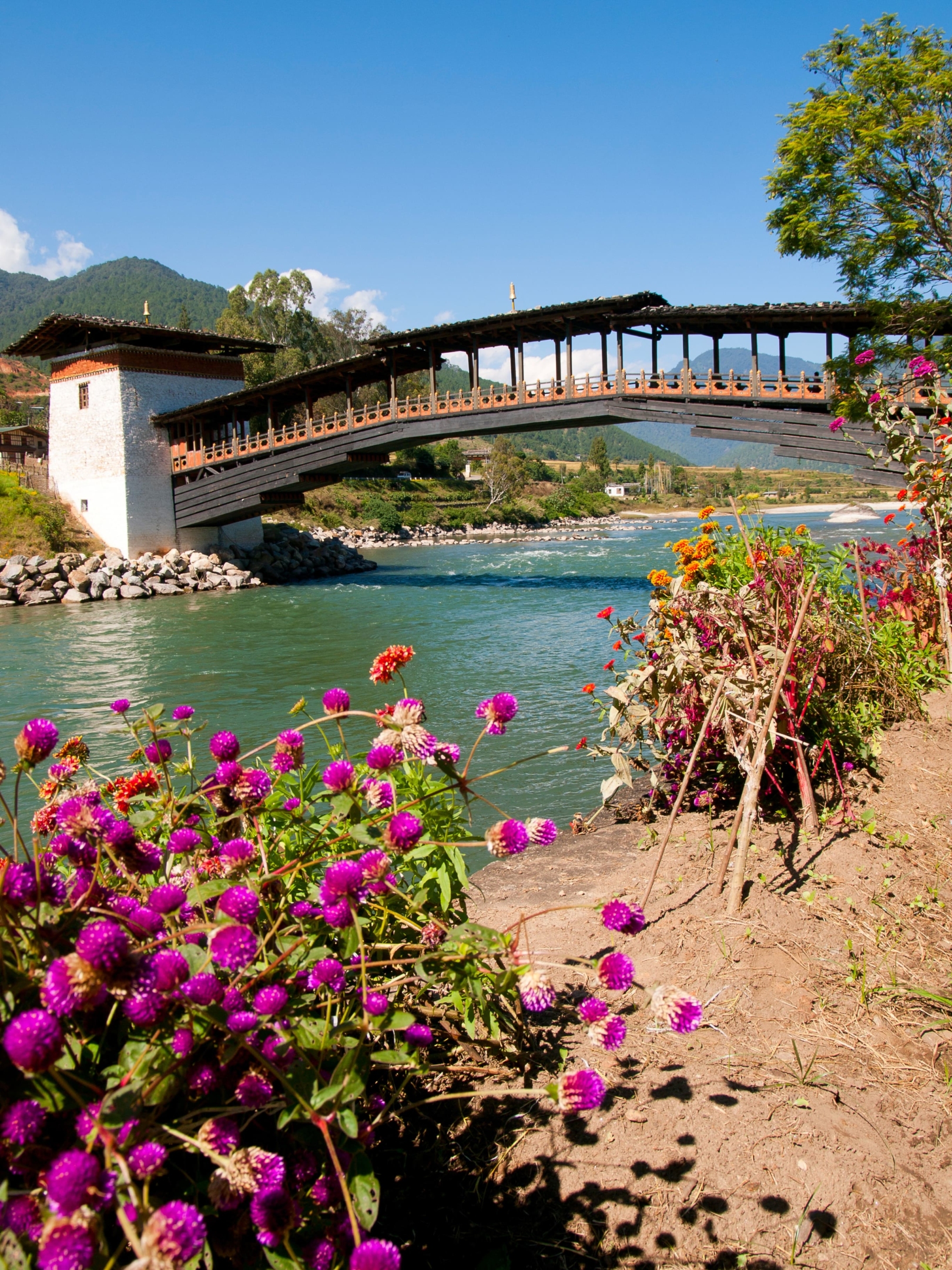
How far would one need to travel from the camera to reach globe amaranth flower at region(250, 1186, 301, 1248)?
1.11m

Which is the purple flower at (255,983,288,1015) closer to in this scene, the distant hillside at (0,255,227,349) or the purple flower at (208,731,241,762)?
the purple flower at (208,731,241,762)

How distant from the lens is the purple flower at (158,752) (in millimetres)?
2162

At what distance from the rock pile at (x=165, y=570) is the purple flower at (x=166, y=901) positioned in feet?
72.6

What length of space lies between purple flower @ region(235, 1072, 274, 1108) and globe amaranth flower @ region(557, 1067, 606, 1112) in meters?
0.44

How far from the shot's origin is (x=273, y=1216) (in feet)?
3.69

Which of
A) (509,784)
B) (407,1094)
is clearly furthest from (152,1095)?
(509,784)

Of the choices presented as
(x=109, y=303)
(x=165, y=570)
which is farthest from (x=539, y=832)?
(x=109, y=303)

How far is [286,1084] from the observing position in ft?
3.80

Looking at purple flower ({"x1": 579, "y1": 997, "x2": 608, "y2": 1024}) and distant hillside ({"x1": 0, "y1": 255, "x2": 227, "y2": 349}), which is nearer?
purple flower ({"x1": 579, "y1": 997, "x2": 608, "y2": 1024})

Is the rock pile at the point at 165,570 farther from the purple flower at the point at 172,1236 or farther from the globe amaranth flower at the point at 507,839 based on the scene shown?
the purple flower at the point at 172,1236

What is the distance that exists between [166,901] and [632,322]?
2100 cm

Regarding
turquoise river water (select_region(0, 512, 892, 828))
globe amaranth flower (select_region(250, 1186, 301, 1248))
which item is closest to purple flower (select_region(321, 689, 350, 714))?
globe amaranth flower (select_region(250, 1186, 301, 1248))

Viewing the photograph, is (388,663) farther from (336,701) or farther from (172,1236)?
(172,1236)

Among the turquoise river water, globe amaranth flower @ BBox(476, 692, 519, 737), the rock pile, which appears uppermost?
the rock pile
